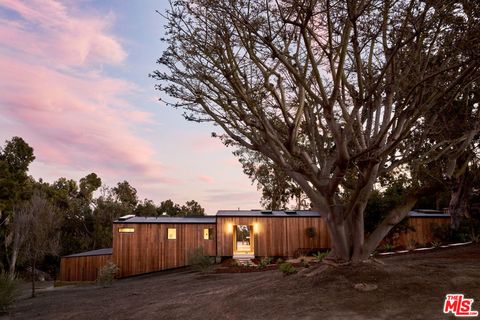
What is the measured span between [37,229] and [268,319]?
633 inches

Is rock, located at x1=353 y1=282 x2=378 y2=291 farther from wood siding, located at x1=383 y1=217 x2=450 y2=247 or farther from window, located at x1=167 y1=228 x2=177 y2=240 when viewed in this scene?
window, located at x1=167 y1=228 x2=177 y2=240

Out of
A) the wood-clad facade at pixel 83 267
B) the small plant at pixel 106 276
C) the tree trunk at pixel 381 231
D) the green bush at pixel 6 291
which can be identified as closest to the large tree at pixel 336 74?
the tree trunk at pixel 381 231

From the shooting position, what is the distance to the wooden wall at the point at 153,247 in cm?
2662

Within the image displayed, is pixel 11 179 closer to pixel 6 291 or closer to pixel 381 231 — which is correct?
pixel 6 291

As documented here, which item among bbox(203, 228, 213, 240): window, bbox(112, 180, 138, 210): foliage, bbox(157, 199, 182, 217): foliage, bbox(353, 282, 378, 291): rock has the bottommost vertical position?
bbox(353, 282, 378, 291): rock

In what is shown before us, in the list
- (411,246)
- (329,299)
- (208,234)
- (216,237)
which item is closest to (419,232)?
(411,246)

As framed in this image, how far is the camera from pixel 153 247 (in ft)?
88.9

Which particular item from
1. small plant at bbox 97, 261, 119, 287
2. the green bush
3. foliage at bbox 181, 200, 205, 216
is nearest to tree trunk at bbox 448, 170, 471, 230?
small plant at bbox 97, 261, 119, 287

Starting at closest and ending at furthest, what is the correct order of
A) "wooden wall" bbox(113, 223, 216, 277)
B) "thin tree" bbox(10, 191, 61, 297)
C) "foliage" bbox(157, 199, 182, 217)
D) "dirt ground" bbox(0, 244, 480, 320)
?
"dirt ground" bbox(0, 244, 480, 320)
"thin tree" bbox(10, 191, 61, 297)
"wooden wall" bbox(113, 223, 216, 277)
"foliage" bbox(157, 199, 182, 217)

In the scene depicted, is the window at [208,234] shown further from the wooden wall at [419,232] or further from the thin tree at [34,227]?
the wooden wall at [419,232]

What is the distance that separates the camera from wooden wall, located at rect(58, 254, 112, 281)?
28.8 m

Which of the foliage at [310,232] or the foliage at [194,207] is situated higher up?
the foliage at [194,207]

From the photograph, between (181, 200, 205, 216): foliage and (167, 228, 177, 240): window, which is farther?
(181, 200, 205, 216): foliage

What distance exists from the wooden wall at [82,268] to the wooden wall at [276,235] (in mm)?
9103
